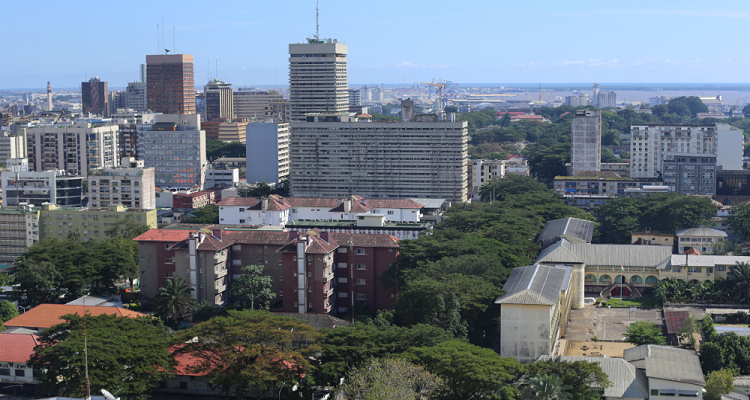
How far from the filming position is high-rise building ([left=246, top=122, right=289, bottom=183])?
101938 millimetres

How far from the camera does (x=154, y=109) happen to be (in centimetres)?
15688

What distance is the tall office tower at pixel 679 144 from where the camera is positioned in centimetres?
9100

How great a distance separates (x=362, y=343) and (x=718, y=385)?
14090 millimetres

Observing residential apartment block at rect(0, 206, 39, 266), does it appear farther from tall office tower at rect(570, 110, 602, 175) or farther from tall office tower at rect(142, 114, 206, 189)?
tall office tower at rect(570, 110, 602, 175)

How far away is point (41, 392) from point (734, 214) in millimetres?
54069

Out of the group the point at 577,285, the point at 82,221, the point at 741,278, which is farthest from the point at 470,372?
the point at 82,221

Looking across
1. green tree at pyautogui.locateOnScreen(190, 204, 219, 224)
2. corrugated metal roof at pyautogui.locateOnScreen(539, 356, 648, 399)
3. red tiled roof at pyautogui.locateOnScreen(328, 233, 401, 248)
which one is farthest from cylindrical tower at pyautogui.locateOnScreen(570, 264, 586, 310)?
green tree at pyautogui.locateOnScreen(190, 204, 219, 224)

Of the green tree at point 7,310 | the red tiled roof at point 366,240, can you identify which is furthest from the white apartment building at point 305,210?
the green tree at point 7,310

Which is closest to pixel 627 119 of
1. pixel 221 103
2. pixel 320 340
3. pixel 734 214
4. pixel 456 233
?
pixel 221 103

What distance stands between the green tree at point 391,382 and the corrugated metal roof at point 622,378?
6055mm

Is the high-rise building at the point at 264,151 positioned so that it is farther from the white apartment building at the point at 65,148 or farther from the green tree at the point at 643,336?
the green tree at the point at 643,336

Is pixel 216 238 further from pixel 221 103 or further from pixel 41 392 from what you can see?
pixel 221 103

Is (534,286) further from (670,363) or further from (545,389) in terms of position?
(545,389)

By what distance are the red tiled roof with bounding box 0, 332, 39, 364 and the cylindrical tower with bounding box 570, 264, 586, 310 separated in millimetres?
29282
